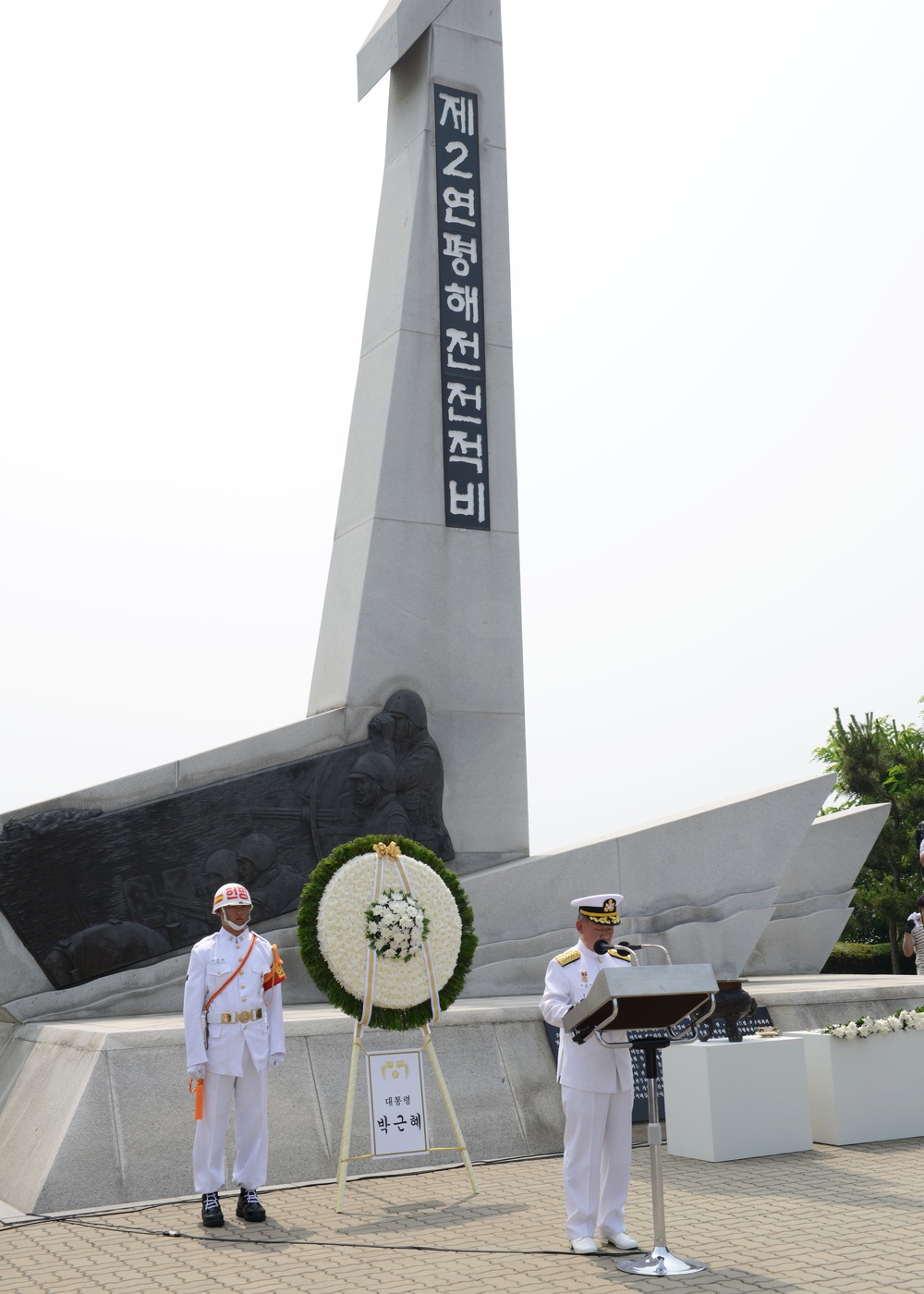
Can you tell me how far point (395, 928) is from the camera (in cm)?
801

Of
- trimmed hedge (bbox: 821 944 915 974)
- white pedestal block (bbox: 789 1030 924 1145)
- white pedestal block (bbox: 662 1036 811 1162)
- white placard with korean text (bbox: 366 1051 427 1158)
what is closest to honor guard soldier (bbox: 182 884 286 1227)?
white placard with korean text (bbox: 366 1051 427 1158)

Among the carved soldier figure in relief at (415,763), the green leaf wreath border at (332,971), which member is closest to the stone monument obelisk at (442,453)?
the carved soldier figure in relief at (415,763)

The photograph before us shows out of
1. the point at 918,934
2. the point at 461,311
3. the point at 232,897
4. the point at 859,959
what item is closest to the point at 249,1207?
the point at 232,897

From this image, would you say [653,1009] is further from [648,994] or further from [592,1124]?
[592,1124]

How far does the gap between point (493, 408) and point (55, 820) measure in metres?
6.37

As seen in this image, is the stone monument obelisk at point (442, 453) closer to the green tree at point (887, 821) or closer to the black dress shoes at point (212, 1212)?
the black dress shoes at point (212, 1212)

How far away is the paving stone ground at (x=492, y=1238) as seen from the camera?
575 cm

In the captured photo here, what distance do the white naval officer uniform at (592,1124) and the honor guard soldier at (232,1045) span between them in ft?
5.94

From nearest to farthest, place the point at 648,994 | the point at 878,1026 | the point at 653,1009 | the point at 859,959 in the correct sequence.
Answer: the point at 648,994, the point at 653,1009, the point at 878,1026, the point at 859,959

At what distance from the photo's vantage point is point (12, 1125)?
29.3 feet

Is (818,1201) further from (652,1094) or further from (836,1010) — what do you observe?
(836,1010)

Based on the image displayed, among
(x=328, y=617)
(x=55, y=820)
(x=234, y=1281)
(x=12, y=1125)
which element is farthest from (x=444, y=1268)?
(x=328, y=617)

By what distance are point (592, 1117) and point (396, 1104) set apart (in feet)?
6.48

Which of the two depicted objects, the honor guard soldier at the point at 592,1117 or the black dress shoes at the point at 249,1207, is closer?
the honor guard soldier at the point at 592,1117
